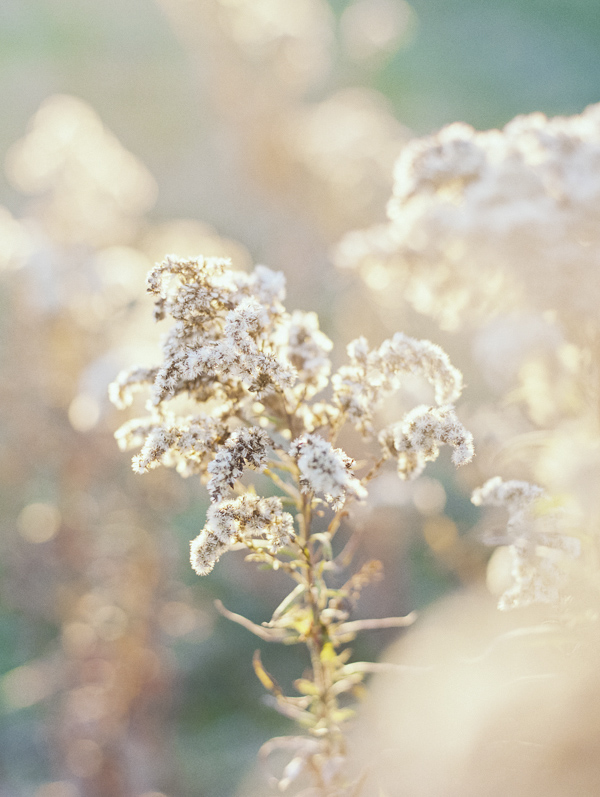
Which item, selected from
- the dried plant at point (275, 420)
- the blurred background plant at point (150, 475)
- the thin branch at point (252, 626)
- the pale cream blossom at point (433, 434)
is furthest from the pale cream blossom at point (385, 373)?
the blurred background plant at point (150, 475)

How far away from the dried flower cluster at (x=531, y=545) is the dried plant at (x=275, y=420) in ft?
1.19

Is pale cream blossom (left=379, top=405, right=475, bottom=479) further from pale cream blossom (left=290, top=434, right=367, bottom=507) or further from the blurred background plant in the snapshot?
the blurred background plant

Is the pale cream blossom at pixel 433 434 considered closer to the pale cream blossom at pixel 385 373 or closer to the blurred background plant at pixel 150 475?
the pale cream blossom at pixel 385 373

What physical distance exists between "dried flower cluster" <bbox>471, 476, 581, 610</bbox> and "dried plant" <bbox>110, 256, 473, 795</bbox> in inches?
14.3

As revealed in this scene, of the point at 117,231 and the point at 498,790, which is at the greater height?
the point at 117,231

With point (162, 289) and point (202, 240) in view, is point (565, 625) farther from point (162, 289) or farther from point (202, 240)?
point (202, 240)

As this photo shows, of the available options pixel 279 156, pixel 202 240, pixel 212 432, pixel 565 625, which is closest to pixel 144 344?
pixel 202 240

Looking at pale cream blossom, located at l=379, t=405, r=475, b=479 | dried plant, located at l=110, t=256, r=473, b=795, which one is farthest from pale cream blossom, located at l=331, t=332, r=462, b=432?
pale cream blossom, located at l=379, t=405, r=475, b=479

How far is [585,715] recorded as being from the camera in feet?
5.72

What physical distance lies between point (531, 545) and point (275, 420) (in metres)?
0.82

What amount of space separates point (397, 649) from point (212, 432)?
3.73m

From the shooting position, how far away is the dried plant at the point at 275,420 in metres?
1.22

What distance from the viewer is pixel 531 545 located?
5.23ft

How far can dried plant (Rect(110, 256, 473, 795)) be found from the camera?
122cm
